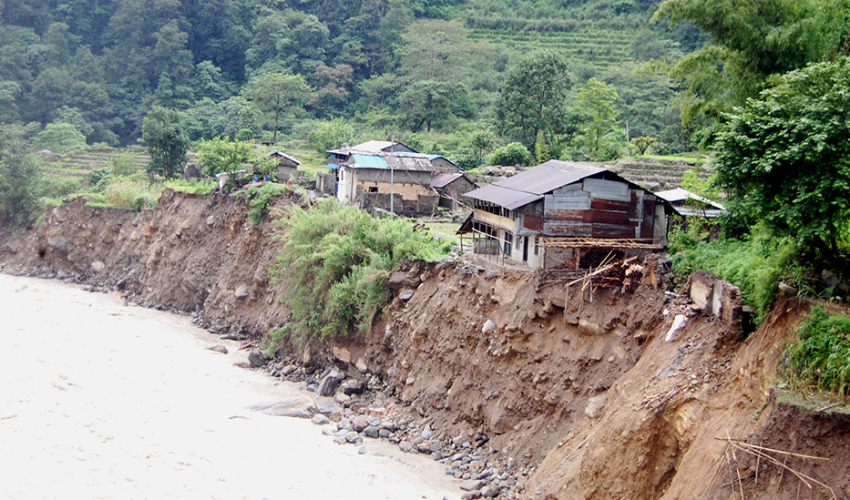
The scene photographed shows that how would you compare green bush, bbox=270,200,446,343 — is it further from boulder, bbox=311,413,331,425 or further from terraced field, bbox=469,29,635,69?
terraced field, bbox=469,29,635,69

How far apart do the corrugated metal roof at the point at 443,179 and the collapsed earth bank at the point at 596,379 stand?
8007mm

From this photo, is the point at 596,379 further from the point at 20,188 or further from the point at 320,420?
the point at 20,188

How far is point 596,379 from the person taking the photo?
15.0m

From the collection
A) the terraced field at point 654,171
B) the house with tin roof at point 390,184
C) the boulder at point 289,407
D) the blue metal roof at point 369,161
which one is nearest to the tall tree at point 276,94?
the blue metal roof at point 369,161

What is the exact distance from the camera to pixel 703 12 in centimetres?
1744

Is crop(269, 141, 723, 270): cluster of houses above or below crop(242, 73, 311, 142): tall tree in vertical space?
below

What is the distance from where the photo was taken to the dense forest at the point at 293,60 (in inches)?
2169

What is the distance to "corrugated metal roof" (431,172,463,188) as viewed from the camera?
31438mm

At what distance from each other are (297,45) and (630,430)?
57506mm

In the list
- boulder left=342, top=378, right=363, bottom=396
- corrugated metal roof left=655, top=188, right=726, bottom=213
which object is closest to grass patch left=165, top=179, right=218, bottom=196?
boulder left=342, top=378, right=363, bottom=396

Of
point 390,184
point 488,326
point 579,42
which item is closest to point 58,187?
point 390,184

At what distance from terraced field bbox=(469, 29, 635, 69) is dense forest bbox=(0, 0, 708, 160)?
18 cm

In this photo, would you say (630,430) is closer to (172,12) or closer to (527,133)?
(527,133)

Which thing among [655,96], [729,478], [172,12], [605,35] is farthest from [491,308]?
[172,12]
